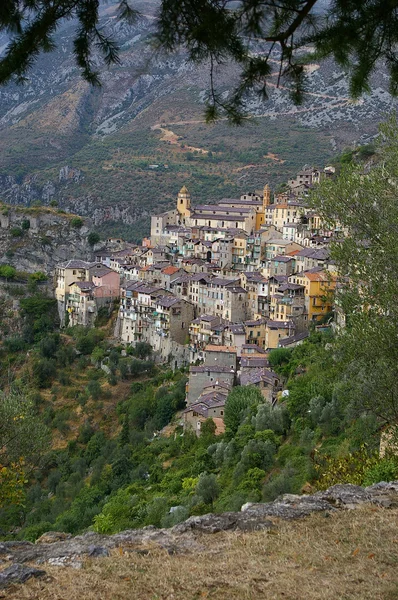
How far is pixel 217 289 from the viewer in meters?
44.9

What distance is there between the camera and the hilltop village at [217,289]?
38938 millimetres

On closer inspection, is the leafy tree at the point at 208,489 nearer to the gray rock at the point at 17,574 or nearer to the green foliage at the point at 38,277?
the gray rock at the point at 17,574

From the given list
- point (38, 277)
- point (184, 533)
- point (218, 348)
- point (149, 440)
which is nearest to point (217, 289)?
point (218, 348)

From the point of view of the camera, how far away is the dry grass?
7.76 metres

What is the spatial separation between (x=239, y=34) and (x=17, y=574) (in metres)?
5.64

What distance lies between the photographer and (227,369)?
38.6 m

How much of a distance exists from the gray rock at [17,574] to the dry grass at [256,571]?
11cm

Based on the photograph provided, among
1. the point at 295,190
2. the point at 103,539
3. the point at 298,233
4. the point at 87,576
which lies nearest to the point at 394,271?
the point at 103,539

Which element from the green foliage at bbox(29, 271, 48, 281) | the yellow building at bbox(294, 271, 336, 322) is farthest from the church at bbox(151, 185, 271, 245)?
the yellow building at bbox(294, 271, 336, 322)

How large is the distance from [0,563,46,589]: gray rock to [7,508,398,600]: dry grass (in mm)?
107

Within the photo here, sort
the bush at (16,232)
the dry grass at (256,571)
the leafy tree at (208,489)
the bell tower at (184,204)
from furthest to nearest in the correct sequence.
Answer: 1. the bush at (16,232)
2. the bell tower at (184,204)
3. the leafy tree at (208,489)
4. the dry grass at (256,571)

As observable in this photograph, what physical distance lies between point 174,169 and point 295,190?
3669 centimetres

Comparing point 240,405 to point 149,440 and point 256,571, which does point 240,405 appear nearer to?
point 149,440

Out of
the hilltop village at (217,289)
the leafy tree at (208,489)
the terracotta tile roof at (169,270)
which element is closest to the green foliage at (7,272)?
the hilltop village at (217,289)
